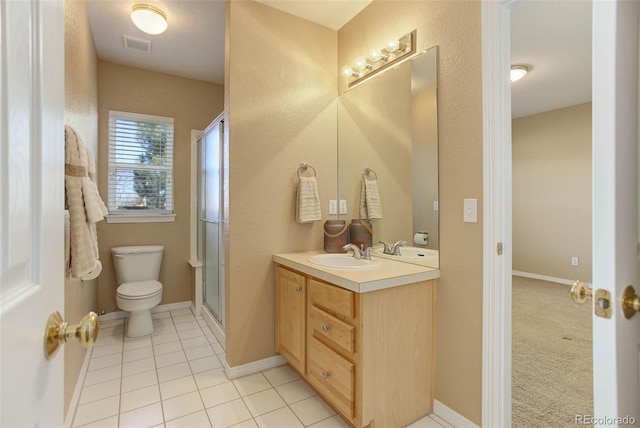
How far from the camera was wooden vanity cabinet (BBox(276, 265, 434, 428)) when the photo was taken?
4.78 ft

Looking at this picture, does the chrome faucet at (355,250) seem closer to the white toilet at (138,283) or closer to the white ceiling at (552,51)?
the white ceiling at (552,51)

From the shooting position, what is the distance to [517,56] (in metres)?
3.01

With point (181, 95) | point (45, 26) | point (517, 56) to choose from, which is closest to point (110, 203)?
point (181, 95)

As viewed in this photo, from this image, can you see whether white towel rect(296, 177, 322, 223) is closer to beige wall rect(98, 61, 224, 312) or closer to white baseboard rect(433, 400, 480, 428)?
white baseboard rect(433, 400, 480, 428)

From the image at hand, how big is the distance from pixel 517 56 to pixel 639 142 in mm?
3028

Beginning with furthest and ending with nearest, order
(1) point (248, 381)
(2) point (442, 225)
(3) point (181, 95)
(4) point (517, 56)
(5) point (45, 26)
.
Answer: (3) point (181, 95), (4) point (517, 56), (1) point (248, 381), (2) point (442, 225), (5) point (45, 26)

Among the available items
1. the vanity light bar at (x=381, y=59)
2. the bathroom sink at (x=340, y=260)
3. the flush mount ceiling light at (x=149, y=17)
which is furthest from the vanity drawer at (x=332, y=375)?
the flush mount ceiling light at (x=149, y=17)

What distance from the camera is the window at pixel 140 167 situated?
312 cm

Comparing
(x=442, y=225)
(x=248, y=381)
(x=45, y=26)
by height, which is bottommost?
(x=248, y=381)

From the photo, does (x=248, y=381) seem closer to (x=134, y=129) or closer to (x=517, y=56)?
(x=134, y=129)

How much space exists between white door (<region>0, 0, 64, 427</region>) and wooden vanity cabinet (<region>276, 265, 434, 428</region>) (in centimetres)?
114

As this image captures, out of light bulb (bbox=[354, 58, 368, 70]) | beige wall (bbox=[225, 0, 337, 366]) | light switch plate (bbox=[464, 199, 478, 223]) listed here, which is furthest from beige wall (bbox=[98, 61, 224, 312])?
→ light switch plate (bbox=[464, 199, 478, 223])

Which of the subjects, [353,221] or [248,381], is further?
[353,221]

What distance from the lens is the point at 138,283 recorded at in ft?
9.65
